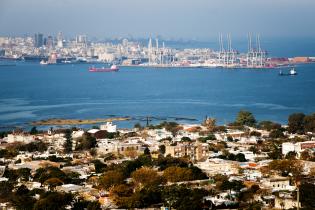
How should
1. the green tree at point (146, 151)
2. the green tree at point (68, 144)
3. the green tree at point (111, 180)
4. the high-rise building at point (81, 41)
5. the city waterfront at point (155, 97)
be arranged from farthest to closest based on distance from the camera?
the high-rise building at point (81, 41), the city waterfront at point (155, 97), the green tree at point (68, 144), the green tree at point (146, 151), the green tree at point (111, 180)

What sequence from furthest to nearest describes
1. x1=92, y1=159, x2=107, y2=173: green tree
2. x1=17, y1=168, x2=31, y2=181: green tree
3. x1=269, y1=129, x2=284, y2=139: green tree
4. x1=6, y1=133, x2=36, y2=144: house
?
x1=6, y1=133, x2=36, y2=144: house → x1=269, y1=129, x2=284, y2=139: green tree → x1=92, y1=159, x2=107, y2=173: green tree → x1=17, y1=168, x2=31, y2=181: green tree

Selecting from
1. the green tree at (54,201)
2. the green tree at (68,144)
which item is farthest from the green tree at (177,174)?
A: the green tree at (68,144)

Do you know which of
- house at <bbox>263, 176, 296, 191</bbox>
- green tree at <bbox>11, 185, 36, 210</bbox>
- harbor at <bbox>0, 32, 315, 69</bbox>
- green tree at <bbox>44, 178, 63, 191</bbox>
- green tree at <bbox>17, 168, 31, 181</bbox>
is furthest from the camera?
harbor at <bbox>0, 32, 315, 69</bbox>

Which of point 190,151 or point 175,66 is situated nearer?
point 190,151

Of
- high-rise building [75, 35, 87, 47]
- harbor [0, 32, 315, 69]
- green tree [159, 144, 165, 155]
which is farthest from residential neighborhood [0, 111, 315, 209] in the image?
high-rise building [75, 35, 87, 47]

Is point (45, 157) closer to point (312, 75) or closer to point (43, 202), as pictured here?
point (43, 202)

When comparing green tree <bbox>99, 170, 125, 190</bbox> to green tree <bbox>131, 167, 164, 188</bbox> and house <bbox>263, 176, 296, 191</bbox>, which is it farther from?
house <bbox>263, 176, 296, 191</bbox>

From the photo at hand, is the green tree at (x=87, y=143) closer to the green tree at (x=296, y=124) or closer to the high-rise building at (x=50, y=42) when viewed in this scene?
the green tree at (x=296, y=124)

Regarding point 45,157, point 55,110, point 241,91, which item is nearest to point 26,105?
point 55,110
